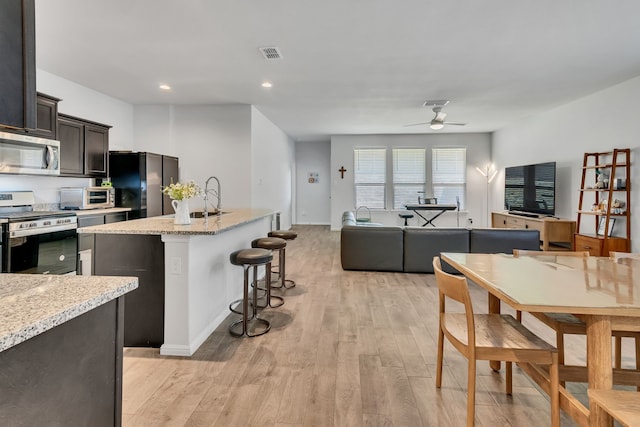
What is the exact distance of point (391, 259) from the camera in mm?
4793

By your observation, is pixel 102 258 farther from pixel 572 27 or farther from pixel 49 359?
pixel 572 27

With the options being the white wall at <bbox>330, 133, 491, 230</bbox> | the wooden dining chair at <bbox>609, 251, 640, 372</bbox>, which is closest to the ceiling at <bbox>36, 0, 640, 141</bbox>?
the wooden dining chair at <bbox>609, 251, 640, 372</bbox>

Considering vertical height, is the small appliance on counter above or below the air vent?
below

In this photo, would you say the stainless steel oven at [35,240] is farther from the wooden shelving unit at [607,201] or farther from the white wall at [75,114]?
the wooden shelving unit at [607,201]

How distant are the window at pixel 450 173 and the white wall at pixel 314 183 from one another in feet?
11.5

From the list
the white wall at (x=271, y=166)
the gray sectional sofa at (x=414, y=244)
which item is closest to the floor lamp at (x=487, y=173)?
the gray sectional sofa at (x=414, y=244)

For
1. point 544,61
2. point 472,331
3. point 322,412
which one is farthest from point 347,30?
point 322,412

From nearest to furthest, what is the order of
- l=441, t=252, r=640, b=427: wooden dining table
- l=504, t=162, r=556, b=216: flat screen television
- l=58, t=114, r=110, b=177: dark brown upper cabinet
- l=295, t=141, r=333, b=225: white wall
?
1. l=441, t=252, r=640, b=427: wooden dining table
2. l=58, t=114, r=110, b=177: dark brown upper cabinet
3. l=504, t=162, r=556, b=216: flat screen television
4. l=295, t=141, r=333, b=225: white wall

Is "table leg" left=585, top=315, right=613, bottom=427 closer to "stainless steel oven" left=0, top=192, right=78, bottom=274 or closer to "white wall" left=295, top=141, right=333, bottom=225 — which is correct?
"stainless steel oven" left=0, top=192, right=78, bottom=274

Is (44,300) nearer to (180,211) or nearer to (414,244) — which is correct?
(180,211)

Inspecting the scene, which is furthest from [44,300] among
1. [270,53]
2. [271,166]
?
[271,166]

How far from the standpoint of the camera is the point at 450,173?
9.09 metres

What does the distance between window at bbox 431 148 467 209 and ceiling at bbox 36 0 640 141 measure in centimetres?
318

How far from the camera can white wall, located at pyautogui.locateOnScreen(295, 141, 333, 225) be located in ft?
36.2
